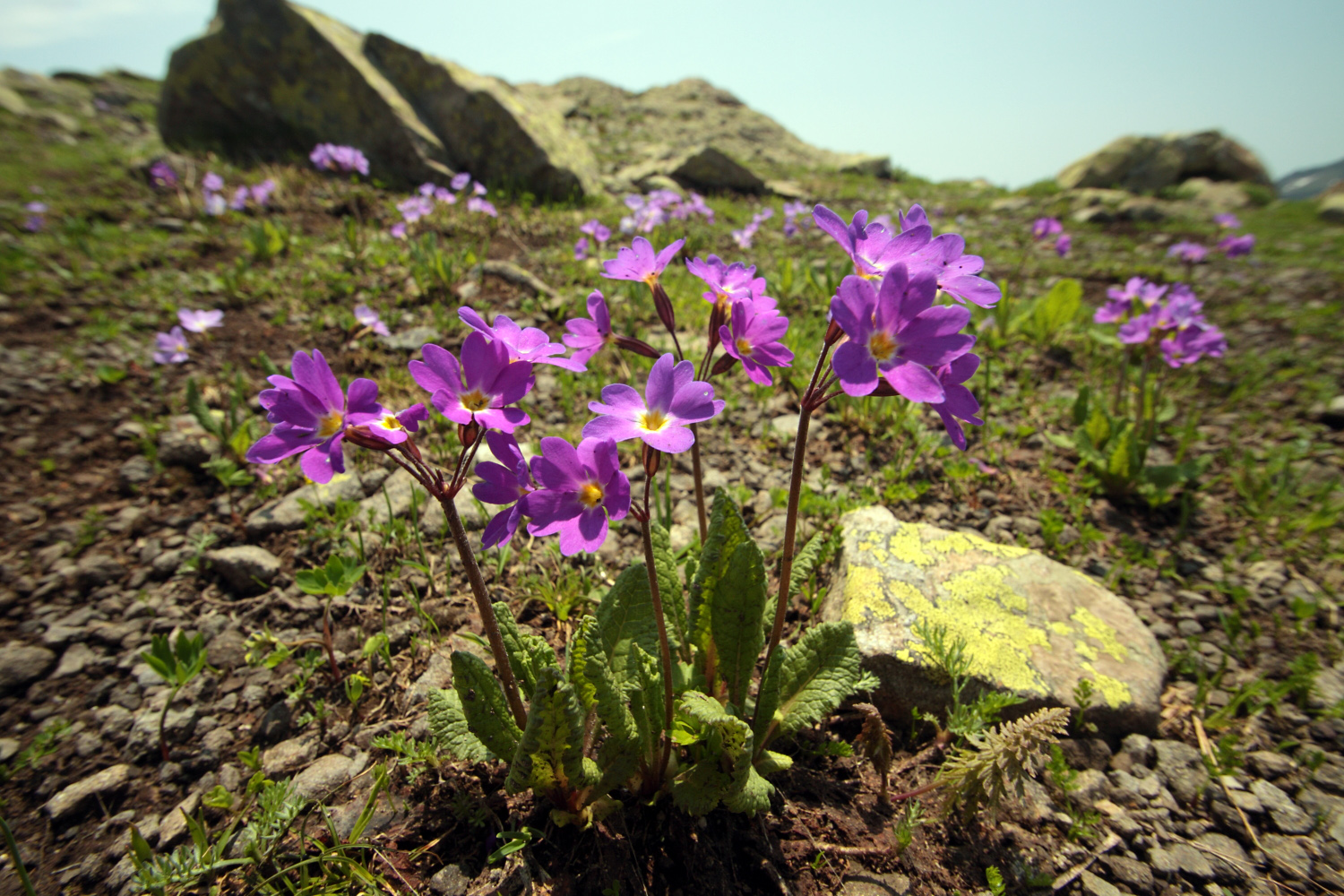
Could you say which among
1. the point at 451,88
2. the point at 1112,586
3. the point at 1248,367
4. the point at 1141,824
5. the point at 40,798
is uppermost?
the point at 451,88

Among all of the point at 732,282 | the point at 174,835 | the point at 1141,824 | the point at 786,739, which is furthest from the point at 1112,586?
the point at 174,835

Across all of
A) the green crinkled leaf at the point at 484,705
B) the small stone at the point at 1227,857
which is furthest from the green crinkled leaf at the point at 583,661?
the small stone at the point at 1227,857

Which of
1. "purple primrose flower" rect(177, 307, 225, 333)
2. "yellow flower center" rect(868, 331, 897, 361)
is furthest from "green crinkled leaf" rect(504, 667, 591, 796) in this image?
"purple primrose flower" rect(177, 307, 225, 333)

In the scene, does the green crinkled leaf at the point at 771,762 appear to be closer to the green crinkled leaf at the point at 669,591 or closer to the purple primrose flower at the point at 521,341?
the green crinkled leaf at the point at 669,591

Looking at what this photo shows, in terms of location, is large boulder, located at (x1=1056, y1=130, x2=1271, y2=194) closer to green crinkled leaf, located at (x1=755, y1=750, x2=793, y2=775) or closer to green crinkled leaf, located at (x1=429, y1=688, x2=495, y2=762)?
green crinkled leaf, located at (x1=755, y1=750, x2=793, y2=775)

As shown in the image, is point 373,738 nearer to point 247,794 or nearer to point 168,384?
point 247,794

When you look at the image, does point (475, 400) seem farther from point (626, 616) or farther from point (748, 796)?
point (748, 796)
